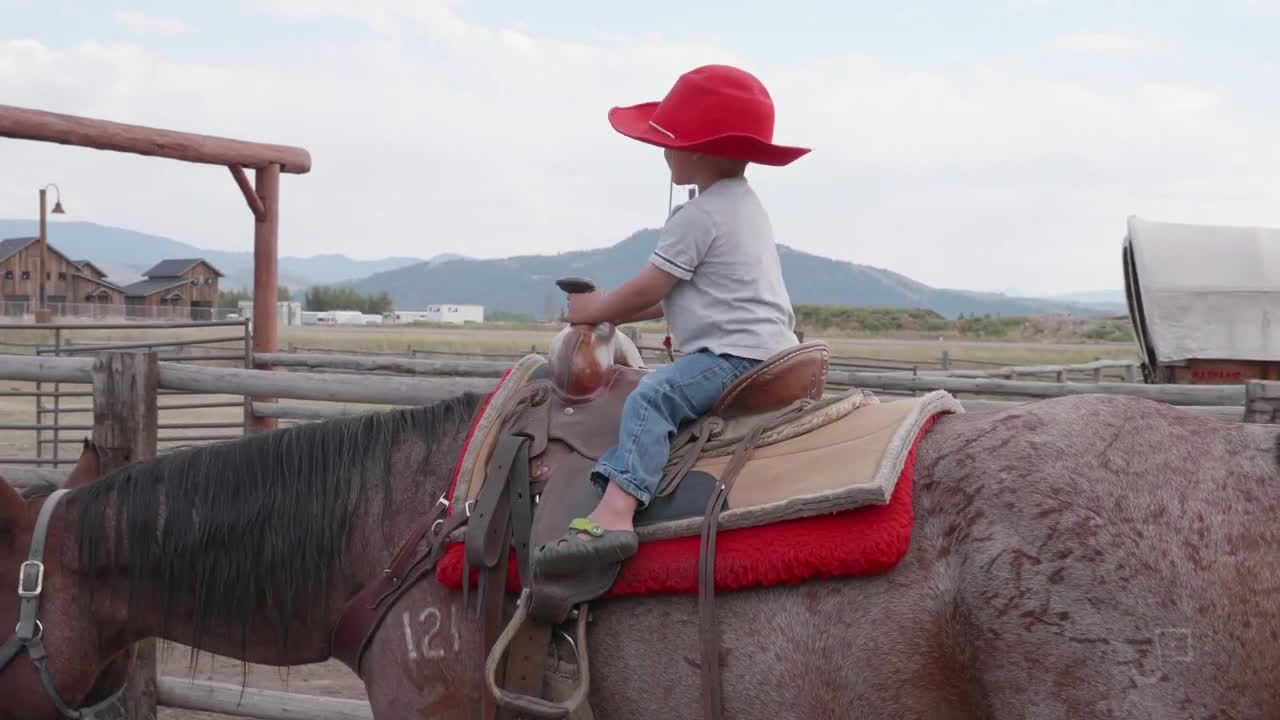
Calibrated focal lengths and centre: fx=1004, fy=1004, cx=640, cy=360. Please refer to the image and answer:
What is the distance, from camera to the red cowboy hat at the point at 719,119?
2352 millimetres

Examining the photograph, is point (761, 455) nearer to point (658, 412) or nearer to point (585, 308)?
point (658, 412)

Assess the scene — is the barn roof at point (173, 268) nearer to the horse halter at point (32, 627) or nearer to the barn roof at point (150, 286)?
the barn roof at point (150, 286)

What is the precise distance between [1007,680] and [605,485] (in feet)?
2.97

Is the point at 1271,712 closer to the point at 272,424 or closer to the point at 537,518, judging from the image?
the point at 537,518

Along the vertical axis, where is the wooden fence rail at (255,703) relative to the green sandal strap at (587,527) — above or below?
below

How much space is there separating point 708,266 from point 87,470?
187 cm

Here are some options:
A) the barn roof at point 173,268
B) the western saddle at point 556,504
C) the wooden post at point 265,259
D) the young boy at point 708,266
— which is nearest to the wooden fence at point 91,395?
the wooden post at point 265,259

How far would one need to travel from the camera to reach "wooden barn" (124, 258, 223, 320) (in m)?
32.2

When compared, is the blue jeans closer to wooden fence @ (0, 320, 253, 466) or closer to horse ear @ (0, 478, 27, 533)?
horse ear @ (0, 478, 27, 533)

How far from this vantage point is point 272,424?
312 inches

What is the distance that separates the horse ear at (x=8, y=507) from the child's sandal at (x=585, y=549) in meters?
1.42

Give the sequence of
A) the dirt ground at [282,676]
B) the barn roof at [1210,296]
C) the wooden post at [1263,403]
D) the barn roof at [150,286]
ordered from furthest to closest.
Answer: the barn roof at [150,286], the barn roof at [1210,296], the dirt ground at [282,676], the wooden post at [1263,403]

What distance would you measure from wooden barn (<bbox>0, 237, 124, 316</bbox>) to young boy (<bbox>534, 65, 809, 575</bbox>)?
3109 cm

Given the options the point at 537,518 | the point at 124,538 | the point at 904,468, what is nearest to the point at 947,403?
the point at 904,468
